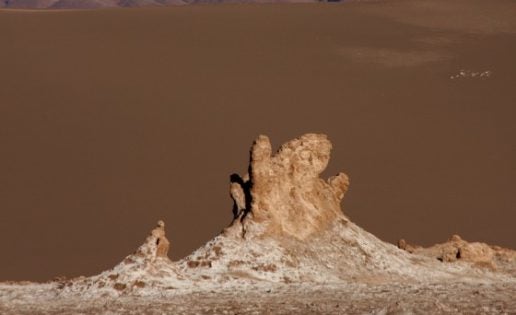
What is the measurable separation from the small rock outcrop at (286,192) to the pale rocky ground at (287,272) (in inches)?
0.6

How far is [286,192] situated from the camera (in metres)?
15.7

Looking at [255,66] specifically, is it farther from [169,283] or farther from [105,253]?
[169,283]

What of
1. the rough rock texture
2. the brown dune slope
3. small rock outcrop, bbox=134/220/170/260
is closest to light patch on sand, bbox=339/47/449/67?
the brown dune slope

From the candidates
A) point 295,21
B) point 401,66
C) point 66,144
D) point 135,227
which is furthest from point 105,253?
point 295,21

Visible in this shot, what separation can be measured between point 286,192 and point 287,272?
69.6 inches

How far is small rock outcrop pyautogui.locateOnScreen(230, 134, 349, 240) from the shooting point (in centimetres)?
1522

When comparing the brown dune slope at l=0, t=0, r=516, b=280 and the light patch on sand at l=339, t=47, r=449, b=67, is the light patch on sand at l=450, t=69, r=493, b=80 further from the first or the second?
the light patch on sand at l=339, t=47, r=449, b=67

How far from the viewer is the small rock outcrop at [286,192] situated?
→ 15.2 meters

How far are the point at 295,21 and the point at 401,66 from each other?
9.62m

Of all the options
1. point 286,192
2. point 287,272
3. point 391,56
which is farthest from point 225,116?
point 287,272

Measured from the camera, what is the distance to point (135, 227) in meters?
27.5

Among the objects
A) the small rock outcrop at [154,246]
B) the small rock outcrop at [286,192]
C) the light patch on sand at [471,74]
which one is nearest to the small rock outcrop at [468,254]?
the small rock outcrop at [286,192]

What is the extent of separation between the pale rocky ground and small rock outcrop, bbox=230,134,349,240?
2cm

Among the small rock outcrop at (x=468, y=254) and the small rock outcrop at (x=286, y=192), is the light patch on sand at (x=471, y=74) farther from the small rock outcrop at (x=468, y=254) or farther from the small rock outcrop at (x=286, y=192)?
the small rock outcrop at (x=286, y=192)
